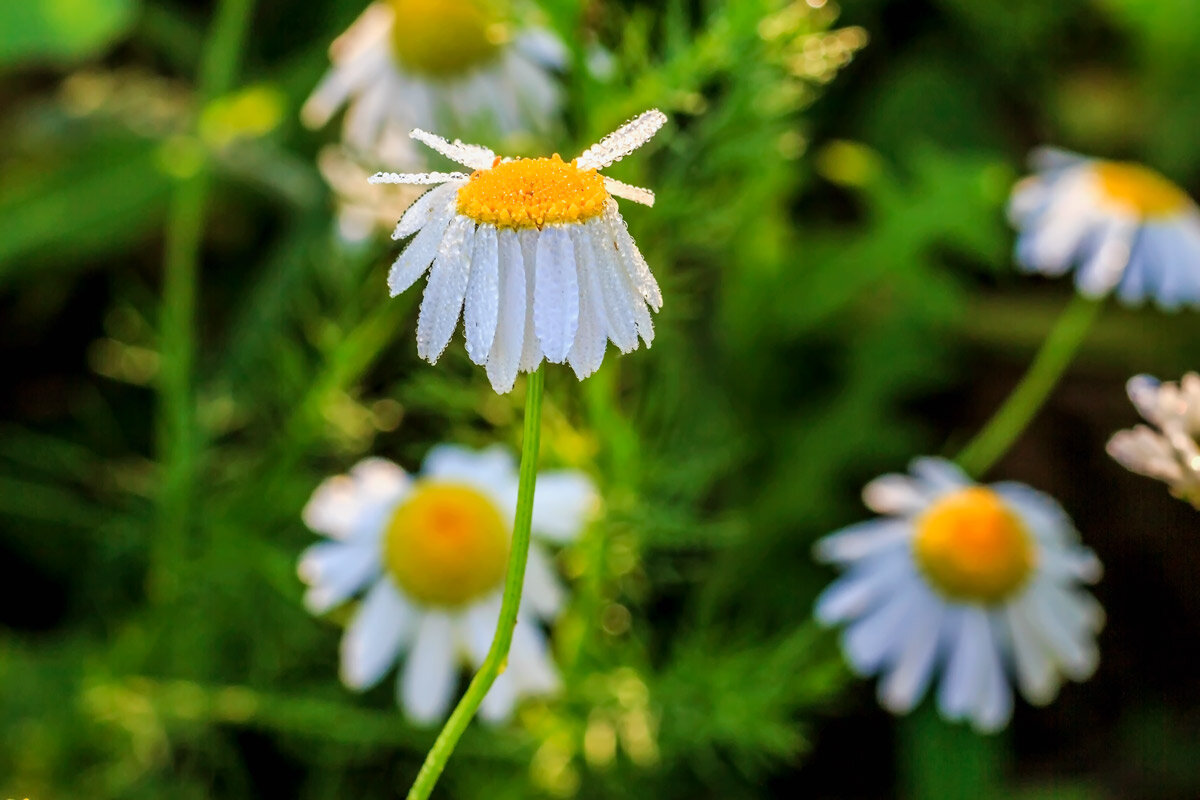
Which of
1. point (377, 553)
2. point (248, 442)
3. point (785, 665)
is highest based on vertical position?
point (377, 553)

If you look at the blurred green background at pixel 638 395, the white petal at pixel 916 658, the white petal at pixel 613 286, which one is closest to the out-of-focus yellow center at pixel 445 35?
the blurred green background at pixel 638 395

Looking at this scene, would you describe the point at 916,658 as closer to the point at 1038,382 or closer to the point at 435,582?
the point at 435,582

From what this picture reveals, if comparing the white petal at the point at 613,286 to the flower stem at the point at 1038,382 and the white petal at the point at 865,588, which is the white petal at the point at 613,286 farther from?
the flower stem at the point at 1038,382

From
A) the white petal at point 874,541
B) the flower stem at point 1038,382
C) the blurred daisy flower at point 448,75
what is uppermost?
the blurred daisy flower at point 448,75

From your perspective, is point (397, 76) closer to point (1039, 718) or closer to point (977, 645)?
point (977, 645)

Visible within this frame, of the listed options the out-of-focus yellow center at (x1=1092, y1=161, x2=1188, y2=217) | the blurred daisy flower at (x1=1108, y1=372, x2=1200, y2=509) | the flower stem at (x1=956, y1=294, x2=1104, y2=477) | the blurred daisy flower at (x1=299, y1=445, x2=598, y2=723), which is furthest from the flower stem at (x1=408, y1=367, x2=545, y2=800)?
the flower stem at (x1=956, y1=294, x2=1104, y2=477)

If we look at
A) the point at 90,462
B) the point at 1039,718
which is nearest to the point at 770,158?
the point at 1039,718
